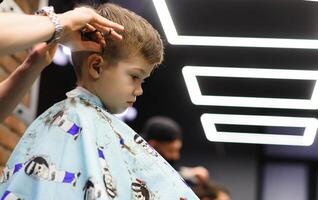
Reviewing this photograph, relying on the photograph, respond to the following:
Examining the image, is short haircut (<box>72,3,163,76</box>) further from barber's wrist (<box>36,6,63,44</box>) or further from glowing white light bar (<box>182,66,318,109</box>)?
glowing white light bar (<box>182,66,318,109</box>)

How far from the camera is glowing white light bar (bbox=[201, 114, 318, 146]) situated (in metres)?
4.80

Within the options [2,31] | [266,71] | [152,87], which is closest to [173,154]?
[2,31]

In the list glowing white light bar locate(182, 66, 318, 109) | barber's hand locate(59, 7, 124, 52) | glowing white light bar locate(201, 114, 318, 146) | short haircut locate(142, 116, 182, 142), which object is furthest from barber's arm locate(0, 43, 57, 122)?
glowing white light bar locate(201, 114, 318, 146)

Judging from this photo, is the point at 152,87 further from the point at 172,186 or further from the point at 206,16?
the point at 172,186

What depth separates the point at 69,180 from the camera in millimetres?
883

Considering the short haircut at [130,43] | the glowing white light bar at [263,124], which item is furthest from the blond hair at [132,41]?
the glowing white light bar at [263,124]

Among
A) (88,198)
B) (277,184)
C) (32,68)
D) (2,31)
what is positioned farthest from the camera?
(277,184)

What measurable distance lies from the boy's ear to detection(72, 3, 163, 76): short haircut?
0.01 metres

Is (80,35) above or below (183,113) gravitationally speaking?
below

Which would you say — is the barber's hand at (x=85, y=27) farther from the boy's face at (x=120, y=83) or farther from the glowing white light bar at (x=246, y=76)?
the glowing white light bar at (x=246, y=76)

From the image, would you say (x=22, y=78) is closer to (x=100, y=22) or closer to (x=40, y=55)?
(x=40, y=55)

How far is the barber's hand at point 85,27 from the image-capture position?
2.89 feet

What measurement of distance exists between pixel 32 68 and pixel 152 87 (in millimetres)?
3938

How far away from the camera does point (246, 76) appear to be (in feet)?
14.3
